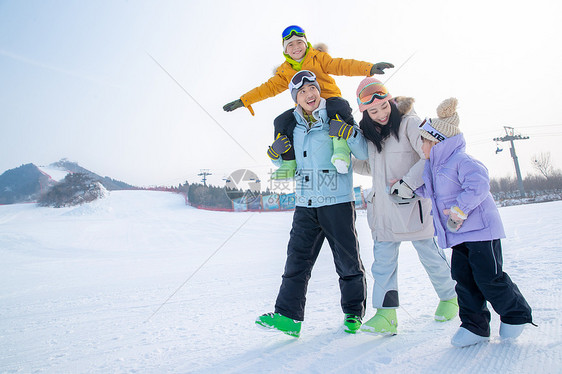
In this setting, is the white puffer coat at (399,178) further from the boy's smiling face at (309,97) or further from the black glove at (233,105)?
the black glove at (233,105)

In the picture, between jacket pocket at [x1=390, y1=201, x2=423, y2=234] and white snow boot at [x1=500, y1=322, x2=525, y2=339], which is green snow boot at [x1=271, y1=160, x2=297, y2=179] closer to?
jacket pocket at [x1=390, y1=201, x2=423, y2=234]

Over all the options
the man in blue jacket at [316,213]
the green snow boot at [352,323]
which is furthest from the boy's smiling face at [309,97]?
the green snow boot at [352,323]

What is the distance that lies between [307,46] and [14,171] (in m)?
47.2

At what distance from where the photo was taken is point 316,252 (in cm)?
235

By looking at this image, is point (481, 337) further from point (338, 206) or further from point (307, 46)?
point (307, 46)

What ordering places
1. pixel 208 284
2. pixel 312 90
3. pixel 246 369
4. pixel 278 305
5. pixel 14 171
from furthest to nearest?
pixel 14 171
pixel 208 284
pixel 312 90
pixel 278 305
pixel 246 369

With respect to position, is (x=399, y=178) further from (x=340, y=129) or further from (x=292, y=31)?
(x=292, y=31)

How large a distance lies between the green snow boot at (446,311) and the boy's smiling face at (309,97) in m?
1.70

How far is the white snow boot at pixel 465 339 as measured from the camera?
5.26 ft

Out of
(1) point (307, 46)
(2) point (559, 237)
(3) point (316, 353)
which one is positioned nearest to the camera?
(3) point (316, 353)

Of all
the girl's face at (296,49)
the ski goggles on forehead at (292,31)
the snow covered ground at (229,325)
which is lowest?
the snow covered ground at (229,325)

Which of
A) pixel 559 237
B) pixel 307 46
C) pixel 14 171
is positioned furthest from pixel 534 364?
pixel 14 171

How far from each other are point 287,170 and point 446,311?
1533 mm

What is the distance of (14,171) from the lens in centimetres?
3709
